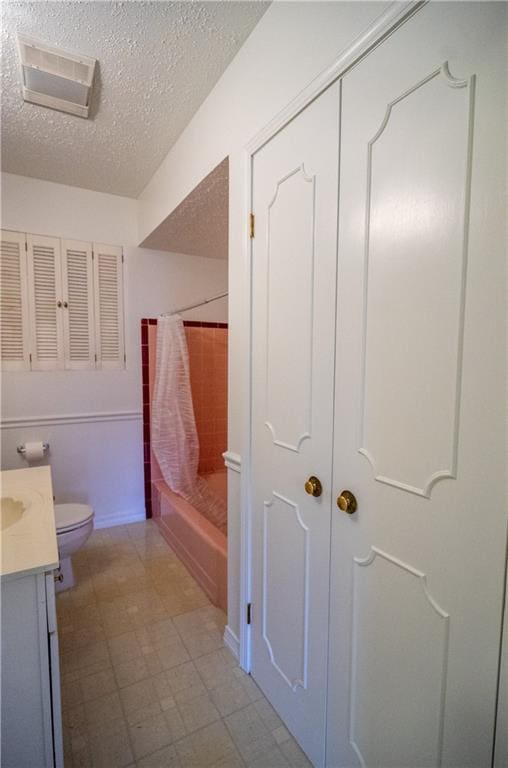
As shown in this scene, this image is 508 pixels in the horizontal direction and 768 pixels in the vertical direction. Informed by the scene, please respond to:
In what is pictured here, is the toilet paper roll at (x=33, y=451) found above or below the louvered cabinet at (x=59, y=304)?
below

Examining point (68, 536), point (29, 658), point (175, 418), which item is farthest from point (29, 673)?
point (175, 418)

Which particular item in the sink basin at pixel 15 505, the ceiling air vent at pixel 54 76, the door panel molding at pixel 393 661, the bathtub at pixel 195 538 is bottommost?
the bathtub at pixel 195 538

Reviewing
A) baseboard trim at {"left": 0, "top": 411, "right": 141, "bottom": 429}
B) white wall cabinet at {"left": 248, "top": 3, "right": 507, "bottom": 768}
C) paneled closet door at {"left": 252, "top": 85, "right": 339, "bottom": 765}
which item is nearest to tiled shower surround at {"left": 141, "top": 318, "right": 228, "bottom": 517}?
baseboard trim at {"left": 0, "top": 411, "right": 141, "bottom": 429}

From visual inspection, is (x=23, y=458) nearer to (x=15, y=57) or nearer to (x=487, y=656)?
(x=15, y=57)

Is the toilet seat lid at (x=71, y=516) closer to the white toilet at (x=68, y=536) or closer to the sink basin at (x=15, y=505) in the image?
the white toilet at (x=68, y=536)

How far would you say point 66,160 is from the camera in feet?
7.30

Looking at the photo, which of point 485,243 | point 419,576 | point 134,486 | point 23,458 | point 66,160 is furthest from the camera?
point 134,486

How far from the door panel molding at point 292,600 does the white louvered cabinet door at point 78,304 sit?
2.00m

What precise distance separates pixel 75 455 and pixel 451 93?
2.89 meters

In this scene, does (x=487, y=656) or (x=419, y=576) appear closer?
(x=487, y=656)

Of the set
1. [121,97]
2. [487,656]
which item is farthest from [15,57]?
[487,656]

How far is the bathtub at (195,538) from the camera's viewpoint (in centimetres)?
193

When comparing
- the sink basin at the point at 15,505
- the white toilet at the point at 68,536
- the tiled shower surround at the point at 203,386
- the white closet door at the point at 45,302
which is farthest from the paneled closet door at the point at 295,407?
the white closet door at the point at 45,302

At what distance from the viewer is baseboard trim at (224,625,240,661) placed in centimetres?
160
